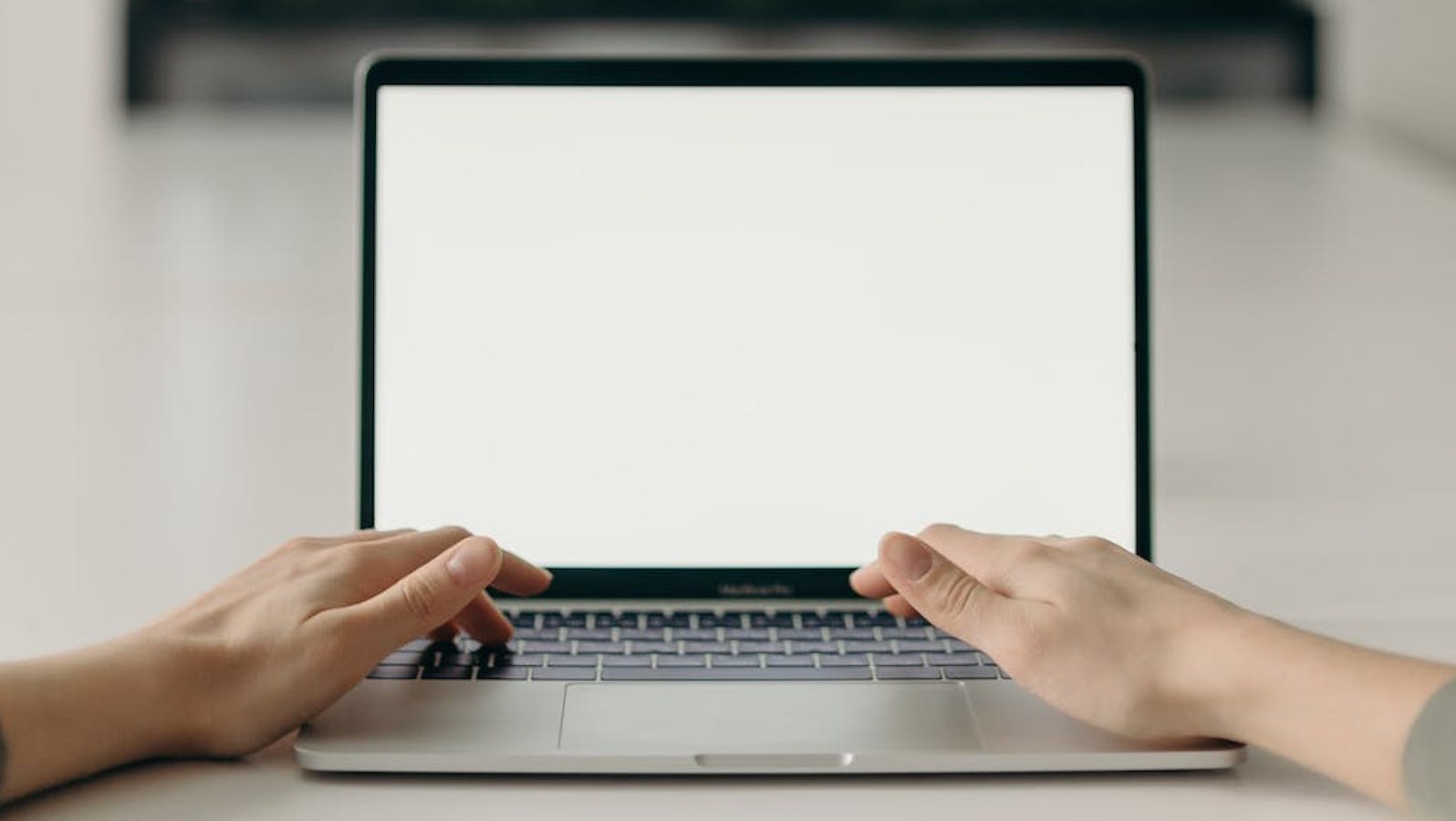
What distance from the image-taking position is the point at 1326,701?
0.49 meters

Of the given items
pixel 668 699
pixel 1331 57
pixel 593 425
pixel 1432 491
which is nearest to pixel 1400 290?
pixel 1432 491

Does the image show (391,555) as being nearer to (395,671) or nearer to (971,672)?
(395,671)

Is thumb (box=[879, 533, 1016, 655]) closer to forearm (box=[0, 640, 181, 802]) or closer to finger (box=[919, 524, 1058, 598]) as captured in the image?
finger (box=[919, 524, 1058, 598])

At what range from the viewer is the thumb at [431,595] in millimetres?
546

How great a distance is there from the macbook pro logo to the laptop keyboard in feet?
0.08

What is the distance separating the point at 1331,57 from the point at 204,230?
2043 mm

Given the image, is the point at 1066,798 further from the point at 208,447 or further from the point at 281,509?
the point at 208,447

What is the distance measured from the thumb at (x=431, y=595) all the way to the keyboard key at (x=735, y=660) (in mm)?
93

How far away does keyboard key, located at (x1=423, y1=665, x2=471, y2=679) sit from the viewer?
581mm

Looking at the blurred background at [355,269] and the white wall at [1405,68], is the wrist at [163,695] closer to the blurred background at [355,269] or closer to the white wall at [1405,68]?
the blurred background at [355,269]

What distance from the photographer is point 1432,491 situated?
924 millimetres

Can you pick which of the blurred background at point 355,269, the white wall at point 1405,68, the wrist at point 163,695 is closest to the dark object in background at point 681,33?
the blurred background at point 355,269

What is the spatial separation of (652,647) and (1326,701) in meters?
0.25

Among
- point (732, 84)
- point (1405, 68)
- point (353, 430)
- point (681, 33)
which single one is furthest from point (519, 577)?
point (681, 33)
